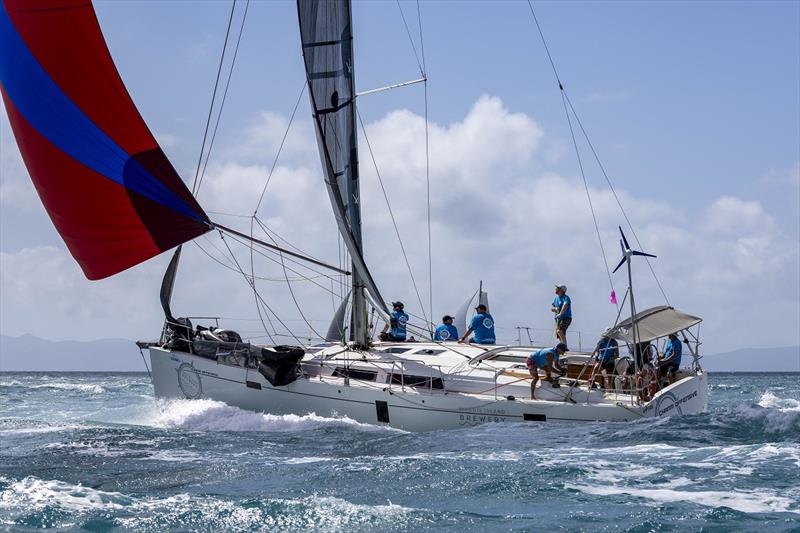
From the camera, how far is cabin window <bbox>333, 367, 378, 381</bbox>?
52.0 feet

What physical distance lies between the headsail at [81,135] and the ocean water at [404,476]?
11.4ft

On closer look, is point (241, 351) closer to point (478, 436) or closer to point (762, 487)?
point (478, 436)

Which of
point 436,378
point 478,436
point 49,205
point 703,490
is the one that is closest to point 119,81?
point 49,205

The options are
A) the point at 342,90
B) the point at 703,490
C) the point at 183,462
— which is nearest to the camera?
the point at 703,490

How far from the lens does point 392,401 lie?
14977mm

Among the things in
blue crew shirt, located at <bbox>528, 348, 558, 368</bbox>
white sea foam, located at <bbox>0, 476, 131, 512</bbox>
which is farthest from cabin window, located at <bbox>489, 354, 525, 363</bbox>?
white sea foam, located at <bbox>0, 476, 131, 512</bbox>

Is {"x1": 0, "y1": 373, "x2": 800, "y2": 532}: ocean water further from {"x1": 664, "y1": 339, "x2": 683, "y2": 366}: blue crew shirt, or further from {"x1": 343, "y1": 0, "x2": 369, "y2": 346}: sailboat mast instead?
{"x1": 343, "y1": 0, "x2": 369, "y2": 346}: sailboat mast

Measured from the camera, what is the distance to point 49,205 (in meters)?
16.2

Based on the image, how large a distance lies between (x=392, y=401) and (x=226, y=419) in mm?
3235

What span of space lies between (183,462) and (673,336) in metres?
8.58

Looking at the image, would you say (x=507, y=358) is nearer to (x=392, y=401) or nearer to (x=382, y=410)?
(x=392, y=401)

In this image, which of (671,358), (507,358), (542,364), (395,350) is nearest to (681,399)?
(671,358)

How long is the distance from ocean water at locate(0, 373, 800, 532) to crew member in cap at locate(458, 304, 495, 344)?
171 inches

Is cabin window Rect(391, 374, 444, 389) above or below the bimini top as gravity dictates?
below
